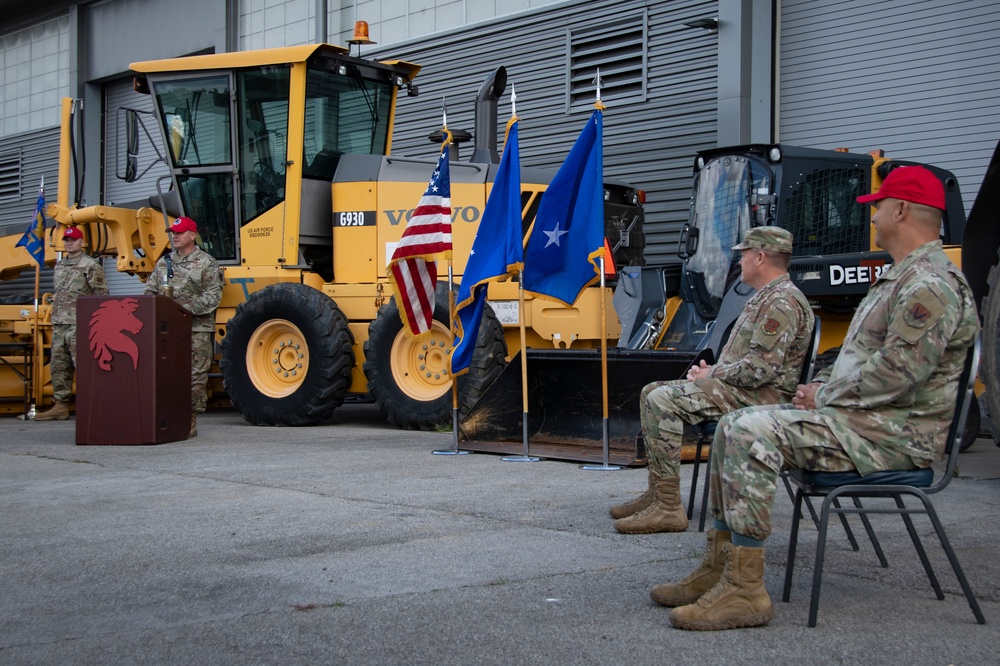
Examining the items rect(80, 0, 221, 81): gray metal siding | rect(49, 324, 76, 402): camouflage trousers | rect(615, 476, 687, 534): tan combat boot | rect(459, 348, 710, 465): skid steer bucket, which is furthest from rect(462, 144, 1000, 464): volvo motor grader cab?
rect(80, 0, 221, 81): gray metal siding

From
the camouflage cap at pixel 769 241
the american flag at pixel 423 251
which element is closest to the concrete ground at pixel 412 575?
the camouflage cap at pixel 769 241

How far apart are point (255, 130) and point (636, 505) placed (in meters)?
7.43

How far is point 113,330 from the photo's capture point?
30.7ft

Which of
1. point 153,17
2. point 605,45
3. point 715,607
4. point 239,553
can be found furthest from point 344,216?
point 153,17

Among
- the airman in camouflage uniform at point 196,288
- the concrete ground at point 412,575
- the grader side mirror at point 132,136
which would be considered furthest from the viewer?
the grader side mirror at point 132,136

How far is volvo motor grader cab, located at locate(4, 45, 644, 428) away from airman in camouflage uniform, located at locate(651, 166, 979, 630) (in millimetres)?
6114

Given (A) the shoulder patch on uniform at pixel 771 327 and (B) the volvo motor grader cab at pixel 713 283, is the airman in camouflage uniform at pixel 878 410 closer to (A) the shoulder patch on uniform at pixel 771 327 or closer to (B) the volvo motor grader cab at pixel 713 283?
(A) the shoulder patch on uniform at pixel 771 327

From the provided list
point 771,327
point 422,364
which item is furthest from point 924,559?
point 422,364

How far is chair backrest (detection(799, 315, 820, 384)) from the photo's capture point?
4859mm

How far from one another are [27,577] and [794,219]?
7184 millimetres

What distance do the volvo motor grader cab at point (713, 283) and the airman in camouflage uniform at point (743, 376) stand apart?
2398 millimetres

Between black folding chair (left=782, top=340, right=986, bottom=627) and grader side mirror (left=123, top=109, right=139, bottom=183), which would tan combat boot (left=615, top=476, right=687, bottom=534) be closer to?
black folding chair (left=782, top=340, right=986, bottom=627)

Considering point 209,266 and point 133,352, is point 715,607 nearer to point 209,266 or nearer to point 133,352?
point 133,352

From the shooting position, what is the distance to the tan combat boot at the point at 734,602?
365 centimetres
